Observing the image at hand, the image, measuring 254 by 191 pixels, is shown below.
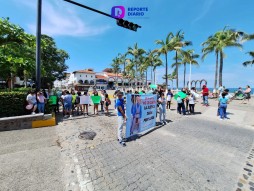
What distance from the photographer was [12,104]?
727cm

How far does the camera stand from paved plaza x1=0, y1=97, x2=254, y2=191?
3207 mm

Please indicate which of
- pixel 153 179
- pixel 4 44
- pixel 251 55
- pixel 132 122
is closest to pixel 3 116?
pixel 4 44

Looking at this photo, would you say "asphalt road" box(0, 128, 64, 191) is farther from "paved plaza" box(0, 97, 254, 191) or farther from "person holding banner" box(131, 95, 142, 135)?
"person holding banner" box(131, 95, 142, 135)

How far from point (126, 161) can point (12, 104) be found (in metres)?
6.45

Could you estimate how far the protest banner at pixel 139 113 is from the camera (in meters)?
5.58

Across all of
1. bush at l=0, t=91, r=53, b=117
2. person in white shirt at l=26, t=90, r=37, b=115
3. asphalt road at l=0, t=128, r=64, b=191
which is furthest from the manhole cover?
bush at l=0, t=91, r=53, b=117

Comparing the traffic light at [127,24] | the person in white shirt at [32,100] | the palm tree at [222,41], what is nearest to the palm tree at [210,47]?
the palm tree at [222,41]

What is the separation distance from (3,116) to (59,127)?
8.55ft

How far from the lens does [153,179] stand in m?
3.34

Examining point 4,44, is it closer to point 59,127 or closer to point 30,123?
point 30,123

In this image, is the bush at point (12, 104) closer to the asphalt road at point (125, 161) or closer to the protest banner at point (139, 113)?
the asphalt road at point (125, 161)

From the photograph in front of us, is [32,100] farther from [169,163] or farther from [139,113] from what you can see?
[169,163]

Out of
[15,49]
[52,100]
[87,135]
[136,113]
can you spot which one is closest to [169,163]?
[136,113]

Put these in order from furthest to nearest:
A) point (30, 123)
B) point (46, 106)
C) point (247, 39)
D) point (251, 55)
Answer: point (251, 55)
point (247, 39)
point (46, 106)
point (30, 123)
